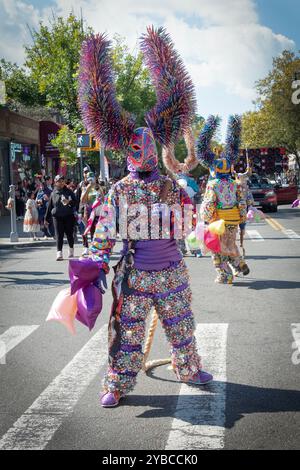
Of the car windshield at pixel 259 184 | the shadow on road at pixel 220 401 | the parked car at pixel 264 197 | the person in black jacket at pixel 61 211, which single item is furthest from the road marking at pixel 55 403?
the car windshield at pixel 259 184

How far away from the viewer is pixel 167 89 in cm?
523

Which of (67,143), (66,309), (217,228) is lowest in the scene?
(66,309)

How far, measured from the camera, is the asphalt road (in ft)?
13.5

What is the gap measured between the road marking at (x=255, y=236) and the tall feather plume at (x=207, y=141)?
7776 millimetres

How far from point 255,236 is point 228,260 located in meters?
8.47

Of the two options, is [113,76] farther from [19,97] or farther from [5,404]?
[19,97]

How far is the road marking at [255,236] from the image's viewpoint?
17.5 m

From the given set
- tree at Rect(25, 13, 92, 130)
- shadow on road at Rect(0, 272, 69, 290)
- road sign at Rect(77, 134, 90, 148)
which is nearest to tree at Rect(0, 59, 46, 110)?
tree at Rect(25, 13, 92, 130)

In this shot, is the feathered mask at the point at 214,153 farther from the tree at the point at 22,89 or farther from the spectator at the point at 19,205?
the tree at the point at 22,89

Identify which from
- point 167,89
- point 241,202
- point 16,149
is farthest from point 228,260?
point 16,149

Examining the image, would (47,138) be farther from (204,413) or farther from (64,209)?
(204,413)

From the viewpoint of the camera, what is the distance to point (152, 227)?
4.98 m

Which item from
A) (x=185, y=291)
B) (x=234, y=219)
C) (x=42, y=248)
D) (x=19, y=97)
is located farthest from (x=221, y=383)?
(x=19, y=97)

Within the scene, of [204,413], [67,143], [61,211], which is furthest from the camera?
[67,143]
